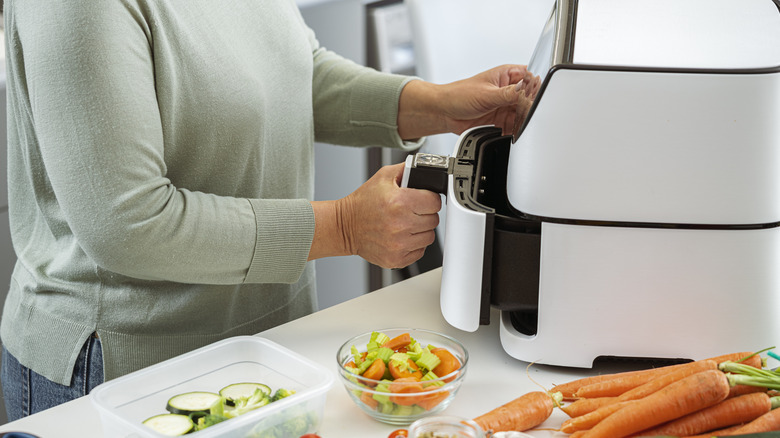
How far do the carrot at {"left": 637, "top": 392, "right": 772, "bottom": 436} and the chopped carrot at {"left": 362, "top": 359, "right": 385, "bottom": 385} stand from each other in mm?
304

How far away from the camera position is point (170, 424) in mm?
813

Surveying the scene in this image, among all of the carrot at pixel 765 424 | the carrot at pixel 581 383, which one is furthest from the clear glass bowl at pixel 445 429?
the carrot at pixel 765 424

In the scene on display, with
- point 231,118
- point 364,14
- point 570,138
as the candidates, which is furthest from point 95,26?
point 364,14

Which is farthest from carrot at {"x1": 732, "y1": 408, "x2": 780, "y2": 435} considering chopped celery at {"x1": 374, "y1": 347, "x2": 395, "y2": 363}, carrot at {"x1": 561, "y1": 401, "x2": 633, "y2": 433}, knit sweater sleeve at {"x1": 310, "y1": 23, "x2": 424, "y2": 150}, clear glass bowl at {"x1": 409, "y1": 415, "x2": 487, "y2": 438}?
knit sweater sleeve at {"x1": 310, "y1": 23, "x2": 424, "y2": 150}

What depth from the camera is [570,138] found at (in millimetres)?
883

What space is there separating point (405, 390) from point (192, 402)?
0.24m

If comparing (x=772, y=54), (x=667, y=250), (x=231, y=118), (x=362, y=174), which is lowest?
(x=362, y=174)

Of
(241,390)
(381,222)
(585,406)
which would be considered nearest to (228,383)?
(241,390)

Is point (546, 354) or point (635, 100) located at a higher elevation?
point (635, 100)

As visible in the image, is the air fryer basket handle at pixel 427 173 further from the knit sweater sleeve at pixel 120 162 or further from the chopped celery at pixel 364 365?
the chopped celery at pixel 364 365

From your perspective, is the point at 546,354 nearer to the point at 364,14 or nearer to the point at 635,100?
the point at 635,100

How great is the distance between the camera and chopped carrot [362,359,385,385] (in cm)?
88

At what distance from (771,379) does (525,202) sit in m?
0.33

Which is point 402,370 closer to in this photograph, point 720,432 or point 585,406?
point 585,406
